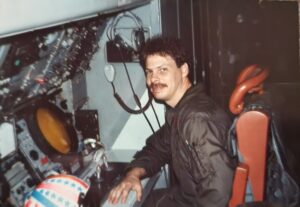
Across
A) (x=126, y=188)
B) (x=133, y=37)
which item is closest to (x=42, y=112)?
(x=126, y=188)

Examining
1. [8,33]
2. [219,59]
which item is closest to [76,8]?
[8,33]

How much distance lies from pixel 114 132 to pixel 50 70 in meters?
0.87

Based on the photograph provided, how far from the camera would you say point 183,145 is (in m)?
1.90

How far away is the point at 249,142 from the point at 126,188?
63cm

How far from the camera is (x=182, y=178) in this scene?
79.4 inches

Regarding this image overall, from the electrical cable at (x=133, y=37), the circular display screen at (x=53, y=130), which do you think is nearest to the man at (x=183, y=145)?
the electrical cable at (x=133, y=37)

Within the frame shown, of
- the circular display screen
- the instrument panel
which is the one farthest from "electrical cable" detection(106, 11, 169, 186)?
the circular display screen

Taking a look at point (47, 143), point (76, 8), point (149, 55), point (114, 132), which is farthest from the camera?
point (114, 132)

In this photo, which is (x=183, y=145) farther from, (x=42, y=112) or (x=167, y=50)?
(x=42, y=112)

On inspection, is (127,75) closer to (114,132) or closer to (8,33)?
(114,132)

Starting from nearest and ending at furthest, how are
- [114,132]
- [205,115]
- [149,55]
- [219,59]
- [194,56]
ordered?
[205,115] → [149,55] → [114,132] → [194,56] → [219,59]

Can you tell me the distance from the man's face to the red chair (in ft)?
1.32

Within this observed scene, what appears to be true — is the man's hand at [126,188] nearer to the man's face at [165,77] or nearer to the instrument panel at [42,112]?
the instrument panel at [42,112]

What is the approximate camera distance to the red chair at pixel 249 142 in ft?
5.54
